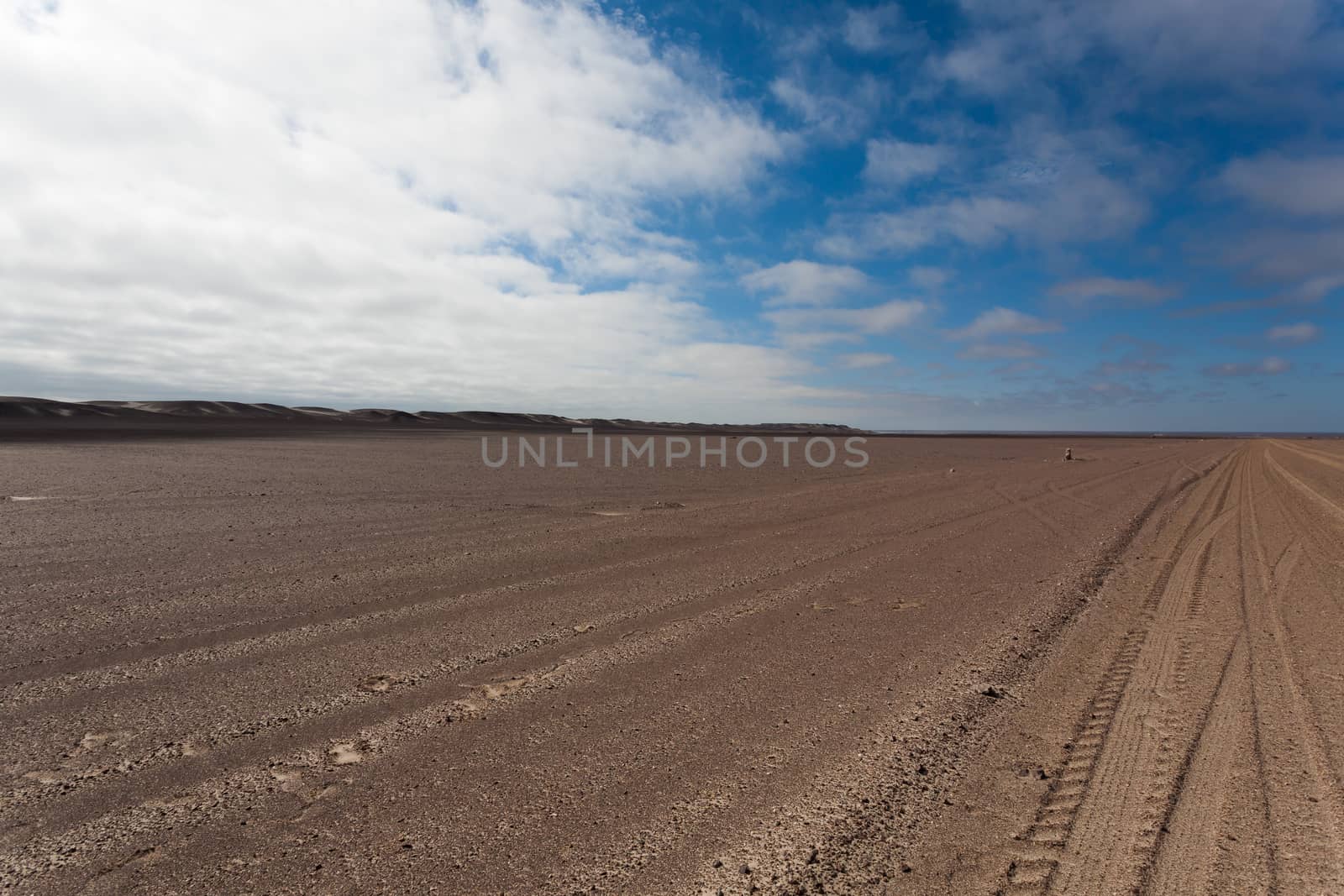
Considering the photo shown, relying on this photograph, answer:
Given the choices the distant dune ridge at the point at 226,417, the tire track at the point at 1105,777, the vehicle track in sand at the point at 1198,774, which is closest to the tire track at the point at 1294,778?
the vehicle track in sand at the point at 1198,774

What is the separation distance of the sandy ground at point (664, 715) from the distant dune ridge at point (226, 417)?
49952 millimetres

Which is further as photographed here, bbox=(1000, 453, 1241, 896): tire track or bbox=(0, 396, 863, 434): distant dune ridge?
bbox=(0, 396, 863, 434): distant dune ridge

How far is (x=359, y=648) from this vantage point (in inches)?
200

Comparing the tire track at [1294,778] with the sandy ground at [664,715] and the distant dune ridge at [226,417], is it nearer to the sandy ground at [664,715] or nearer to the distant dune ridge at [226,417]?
the sandy ground at [664,715]

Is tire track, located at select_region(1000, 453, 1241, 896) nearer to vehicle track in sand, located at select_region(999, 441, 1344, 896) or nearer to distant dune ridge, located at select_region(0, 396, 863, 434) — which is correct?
vehicle track in sand, located at select_region(999, 441, 1344, 896)

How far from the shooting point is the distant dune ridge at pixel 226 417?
5425 cm

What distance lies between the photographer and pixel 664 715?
3.96 m

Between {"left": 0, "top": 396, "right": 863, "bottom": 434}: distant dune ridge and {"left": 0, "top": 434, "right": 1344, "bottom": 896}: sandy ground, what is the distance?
4995 cm

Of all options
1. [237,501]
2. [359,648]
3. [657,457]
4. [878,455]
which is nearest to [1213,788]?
[359,648]

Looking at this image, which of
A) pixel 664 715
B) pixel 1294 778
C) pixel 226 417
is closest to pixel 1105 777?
pixel 1294 778

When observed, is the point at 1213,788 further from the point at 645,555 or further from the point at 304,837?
the point at 645,555

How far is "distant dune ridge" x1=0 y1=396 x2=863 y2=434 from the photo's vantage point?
178ft

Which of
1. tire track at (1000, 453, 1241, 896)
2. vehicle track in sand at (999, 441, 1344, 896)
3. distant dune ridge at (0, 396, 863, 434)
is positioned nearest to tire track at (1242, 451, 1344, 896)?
vehicle track in sand at (999, 441, 1344, 896)

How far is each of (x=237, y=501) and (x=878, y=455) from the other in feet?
93.9
